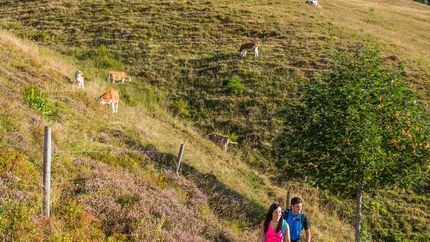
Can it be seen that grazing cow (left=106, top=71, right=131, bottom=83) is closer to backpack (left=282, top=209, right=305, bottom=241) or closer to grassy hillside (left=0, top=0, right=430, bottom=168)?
grassy hillside (left=0, top=0, right=430, bottom=168)

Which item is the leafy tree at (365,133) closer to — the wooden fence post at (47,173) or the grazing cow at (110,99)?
the grazing cow at (110,99)

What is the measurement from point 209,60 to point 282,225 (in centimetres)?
2461

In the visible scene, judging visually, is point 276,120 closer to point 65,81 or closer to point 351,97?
point 351,97

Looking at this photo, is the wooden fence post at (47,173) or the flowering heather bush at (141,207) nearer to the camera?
the wooden fence post at (47,173)

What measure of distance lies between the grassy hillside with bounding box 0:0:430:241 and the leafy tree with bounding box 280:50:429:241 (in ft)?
8.62

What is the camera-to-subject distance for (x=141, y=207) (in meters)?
9.26

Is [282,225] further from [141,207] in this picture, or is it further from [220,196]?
[220,196]

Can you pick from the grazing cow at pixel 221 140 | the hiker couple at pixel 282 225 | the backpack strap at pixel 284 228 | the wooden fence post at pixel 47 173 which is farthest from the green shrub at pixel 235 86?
the wooden fence post at pixel 47 173

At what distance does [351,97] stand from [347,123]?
3.36 feet

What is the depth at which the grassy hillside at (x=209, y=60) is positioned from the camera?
54.1 feet

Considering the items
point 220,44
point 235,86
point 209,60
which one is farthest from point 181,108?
point 220,44

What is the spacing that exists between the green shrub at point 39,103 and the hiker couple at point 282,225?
8388 mm

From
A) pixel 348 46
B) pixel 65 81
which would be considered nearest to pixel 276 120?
pixel 65 81

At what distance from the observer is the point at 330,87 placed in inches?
610
